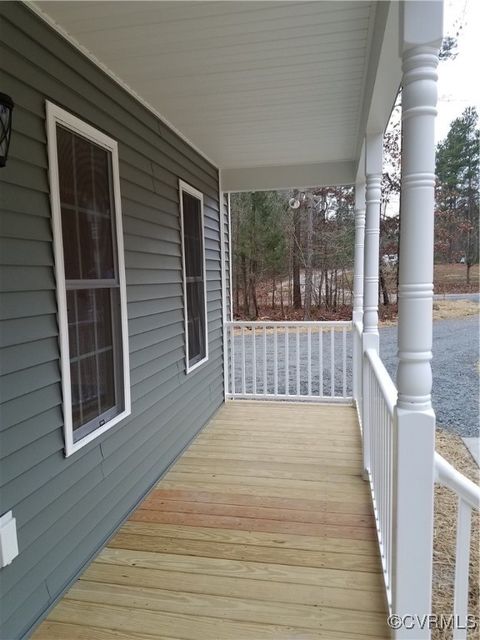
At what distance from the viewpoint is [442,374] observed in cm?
736

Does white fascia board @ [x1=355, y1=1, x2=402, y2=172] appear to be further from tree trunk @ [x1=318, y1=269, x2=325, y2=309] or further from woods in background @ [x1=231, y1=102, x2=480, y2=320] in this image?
tree trunk @ [x1=318, y1=269, x2=325, y2=309]

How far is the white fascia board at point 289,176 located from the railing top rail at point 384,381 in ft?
8.01

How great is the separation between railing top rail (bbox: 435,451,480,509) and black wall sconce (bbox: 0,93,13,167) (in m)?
1.87

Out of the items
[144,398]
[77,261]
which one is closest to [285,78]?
[77,261]

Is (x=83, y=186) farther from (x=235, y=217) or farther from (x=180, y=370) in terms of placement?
(x=235, y=217)

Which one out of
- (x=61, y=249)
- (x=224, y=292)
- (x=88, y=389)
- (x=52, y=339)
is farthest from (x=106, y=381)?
(x=224, y=292)

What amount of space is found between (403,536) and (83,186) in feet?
7.10

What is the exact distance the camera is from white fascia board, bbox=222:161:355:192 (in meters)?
4.84

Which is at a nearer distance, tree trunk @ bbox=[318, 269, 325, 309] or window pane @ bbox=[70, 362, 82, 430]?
window pane @ bbox=[70, 362, 82, 430]

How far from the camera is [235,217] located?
1232 centimetres

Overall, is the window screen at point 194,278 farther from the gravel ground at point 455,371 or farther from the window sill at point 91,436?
the gravel ground at point 455,371

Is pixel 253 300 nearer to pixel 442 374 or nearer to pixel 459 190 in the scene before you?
pixel 459 190

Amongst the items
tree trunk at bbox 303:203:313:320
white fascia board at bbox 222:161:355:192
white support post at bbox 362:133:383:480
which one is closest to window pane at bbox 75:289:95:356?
white support post at bbox 362:133:383:480

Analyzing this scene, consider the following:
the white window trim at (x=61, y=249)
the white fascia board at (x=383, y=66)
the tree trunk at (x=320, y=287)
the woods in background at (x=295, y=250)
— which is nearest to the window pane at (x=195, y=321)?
the white window trim at (x=61, y=249)
